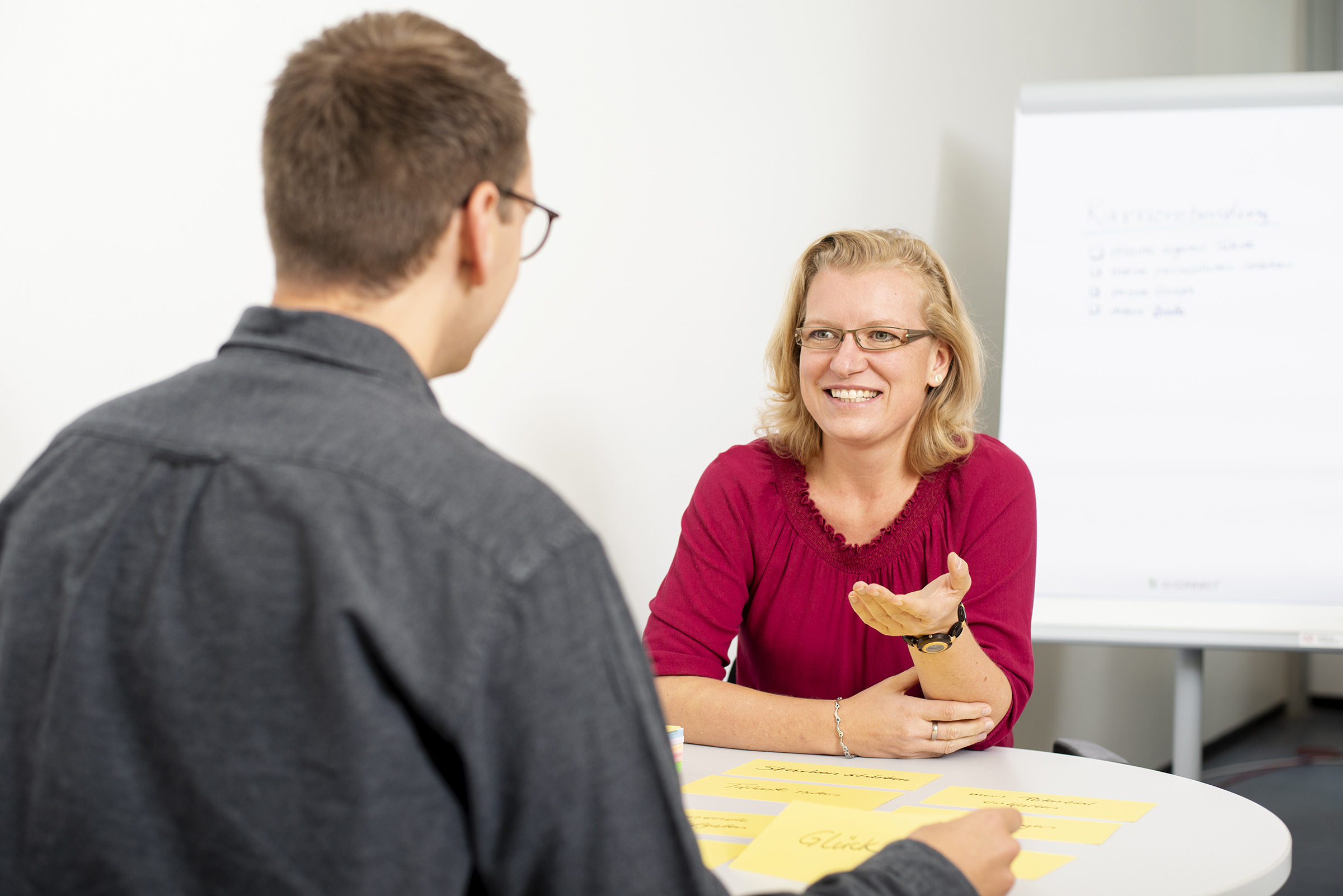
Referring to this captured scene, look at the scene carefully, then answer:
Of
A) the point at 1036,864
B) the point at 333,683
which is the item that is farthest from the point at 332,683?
the point at 1036,864

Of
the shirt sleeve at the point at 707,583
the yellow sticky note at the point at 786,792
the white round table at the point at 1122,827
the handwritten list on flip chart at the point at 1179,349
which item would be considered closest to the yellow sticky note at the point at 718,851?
the white round table at the point at 1122,827

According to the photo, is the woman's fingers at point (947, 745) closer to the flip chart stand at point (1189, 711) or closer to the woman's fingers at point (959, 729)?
the woman's fingers at point (959, 729)

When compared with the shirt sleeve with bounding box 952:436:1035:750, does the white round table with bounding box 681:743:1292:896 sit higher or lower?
lower

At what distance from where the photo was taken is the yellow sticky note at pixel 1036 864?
0.96 m

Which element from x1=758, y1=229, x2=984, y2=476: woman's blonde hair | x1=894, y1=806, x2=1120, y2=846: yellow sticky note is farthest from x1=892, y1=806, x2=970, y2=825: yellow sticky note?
x1=758, y1=229, x2=984, y2=476: woman's blonde hair

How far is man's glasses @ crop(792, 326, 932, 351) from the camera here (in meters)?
1.80

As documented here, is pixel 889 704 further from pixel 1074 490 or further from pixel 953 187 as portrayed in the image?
pixel 953 187

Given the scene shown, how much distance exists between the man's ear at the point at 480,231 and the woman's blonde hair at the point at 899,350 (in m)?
1.16

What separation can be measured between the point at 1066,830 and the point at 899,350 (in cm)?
91

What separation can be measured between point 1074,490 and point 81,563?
2.30 metres

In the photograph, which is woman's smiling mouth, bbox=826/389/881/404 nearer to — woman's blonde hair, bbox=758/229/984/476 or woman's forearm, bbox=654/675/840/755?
woman's blonde hair, bbox=758/229/984/476

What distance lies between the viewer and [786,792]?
1.21 meters

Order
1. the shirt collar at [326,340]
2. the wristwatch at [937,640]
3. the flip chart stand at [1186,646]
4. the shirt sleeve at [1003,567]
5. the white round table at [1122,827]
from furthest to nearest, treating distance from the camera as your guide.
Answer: the flip chart stand at [1186,646]
the shirt sleeve at [1003,567]
the wristwatch at [937,640]
the white round table at [1122,827]
the shirt collar at [326,340]

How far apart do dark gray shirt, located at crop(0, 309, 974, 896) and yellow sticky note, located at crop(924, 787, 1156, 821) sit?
2.09 ft
